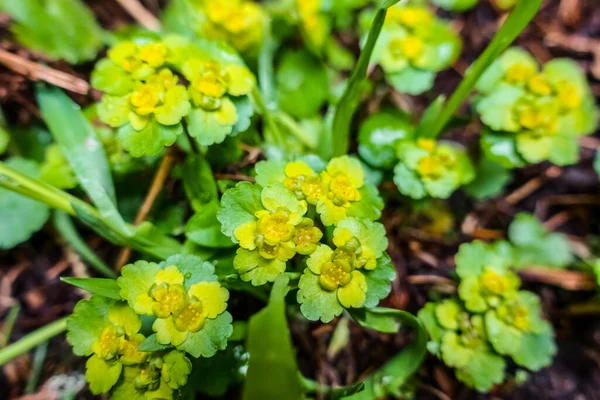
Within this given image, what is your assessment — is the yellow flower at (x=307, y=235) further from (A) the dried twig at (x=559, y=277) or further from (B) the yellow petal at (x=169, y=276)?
(A) the dried twig at (x=559, y=277)

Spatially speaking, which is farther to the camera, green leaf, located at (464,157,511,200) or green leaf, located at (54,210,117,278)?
green leaf, located at (464,157,511,200)

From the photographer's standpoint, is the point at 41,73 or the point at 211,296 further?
the point at 41,73

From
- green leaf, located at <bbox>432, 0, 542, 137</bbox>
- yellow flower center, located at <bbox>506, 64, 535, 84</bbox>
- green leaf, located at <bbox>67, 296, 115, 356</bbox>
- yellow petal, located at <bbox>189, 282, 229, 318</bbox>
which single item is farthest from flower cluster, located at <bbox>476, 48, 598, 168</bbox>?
green leaf, located at <bbox>67, 296, 115, 356</bbox>

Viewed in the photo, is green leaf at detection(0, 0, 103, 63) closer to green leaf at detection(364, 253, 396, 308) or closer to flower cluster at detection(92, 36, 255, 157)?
flower cluster at detection(92, 36, 255, 157)

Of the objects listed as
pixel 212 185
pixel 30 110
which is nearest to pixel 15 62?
pixel 30 110

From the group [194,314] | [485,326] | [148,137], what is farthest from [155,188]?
[485,326]

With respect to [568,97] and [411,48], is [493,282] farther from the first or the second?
[411,48]

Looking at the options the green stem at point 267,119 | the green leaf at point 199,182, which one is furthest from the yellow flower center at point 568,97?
the green leaf at point 199,182
